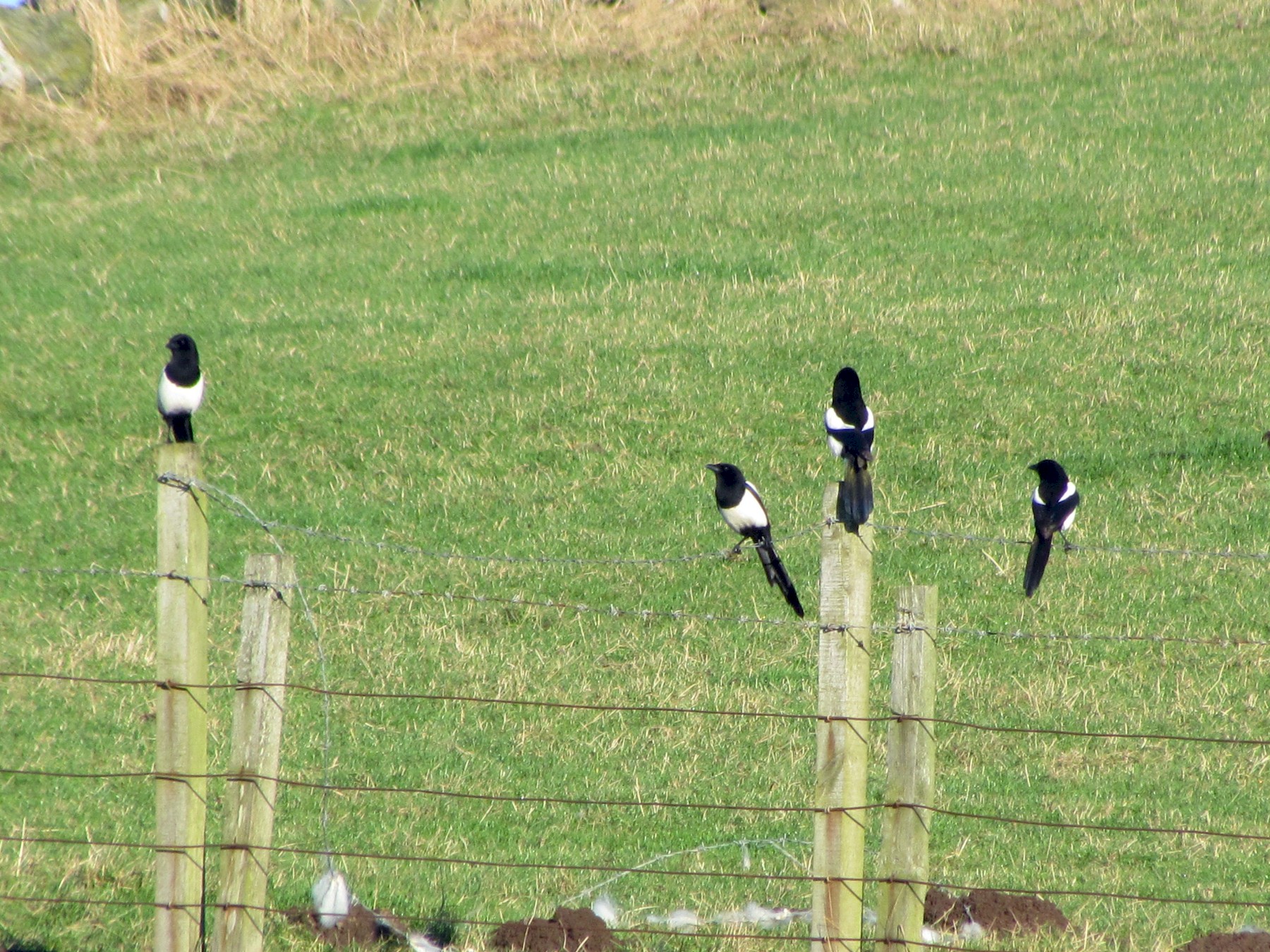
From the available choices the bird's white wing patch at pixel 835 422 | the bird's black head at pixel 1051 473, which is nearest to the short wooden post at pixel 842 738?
the bird's white wing patch at pixel 835 422

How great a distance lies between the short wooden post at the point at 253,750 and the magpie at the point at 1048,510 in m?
4.15

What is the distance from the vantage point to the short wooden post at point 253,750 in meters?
4.18

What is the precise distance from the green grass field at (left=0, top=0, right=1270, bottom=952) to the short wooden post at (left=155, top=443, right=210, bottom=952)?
105 centimetres

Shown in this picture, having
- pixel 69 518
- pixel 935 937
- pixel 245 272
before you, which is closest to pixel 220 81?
pixel 245 272

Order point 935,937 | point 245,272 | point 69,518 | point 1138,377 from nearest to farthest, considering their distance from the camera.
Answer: point 935,937 → point 69,518 → point 1138,377 → point 245,272

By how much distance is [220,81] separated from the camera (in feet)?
69.3

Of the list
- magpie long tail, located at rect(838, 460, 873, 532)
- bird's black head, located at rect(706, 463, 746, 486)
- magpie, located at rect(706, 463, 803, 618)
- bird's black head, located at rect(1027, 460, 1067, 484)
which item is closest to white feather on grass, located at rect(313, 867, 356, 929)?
magpie long tail, located at rect(838, 460, 873, 532)

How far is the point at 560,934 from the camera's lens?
4973mm

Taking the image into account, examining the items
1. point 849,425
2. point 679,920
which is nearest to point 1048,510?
point 849,425

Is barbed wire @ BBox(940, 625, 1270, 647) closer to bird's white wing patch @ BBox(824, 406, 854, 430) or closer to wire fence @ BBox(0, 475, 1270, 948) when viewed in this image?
wire fence @ BBox(0, 475, 1270, 948)

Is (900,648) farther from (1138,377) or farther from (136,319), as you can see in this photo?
(136,319)

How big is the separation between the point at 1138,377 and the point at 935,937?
8.36m

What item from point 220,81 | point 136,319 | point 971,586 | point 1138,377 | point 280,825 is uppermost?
point 220,81

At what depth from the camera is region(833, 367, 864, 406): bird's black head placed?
727 cm
